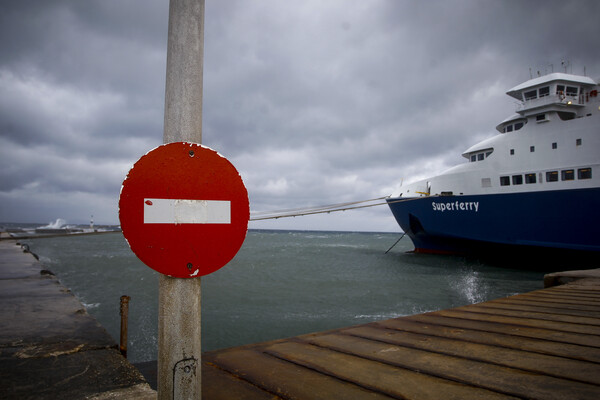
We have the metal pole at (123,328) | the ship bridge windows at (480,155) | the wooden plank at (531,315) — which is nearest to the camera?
the metal pole at (123,328)

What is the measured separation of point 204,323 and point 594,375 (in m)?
10.5

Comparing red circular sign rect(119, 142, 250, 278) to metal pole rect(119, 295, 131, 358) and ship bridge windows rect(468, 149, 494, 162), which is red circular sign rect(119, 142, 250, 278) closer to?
metal pole rect(119, 295, 131, 358)

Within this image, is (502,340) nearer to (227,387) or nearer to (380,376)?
(380,376)

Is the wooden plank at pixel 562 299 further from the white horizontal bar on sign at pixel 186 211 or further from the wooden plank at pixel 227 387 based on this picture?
the white horizontal bar on sign at pixel 186 211

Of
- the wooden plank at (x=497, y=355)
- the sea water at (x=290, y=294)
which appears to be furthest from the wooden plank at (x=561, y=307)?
the sea water at (x=290, y=294)

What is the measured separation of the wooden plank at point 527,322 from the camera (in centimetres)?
344

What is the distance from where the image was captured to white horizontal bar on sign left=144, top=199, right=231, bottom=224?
1.36m

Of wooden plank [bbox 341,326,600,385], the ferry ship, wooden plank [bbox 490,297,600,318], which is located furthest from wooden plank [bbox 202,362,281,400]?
the ferry ship

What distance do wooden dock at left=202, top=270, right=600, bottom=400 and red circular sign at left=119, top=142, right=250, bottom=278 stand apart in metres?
1.30

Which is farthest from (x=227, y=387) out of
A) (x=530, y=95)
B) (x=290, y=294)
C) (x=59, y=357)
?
(x=530, y=95)

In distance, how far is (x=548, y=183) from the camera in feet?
65.7

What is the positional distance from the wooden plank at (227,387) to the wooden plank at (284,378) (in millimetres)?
42

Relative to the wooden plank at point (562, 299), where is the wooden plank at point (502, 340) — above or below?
above

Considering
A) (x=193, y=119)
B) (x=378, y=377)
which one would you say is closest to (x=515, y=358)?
(x=378, y=377)
